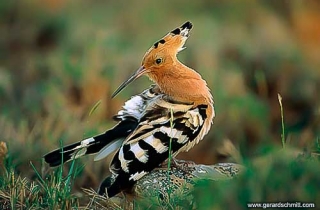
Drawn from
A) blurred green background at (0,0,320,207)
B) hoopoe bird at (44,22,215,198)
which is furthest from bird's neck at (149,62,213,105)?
blurred green background at (0,0,320,207)

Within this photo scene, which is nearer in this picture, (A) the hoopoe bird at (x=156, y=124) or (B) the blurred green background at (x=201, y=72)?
(A) the hoopoe bird at (x=156, y=124)

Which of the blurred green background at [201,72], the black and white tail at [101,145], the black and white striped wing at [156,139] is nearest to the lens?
the black and white striped wing at [156,139]

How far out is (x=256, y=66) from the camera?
3.75 meters

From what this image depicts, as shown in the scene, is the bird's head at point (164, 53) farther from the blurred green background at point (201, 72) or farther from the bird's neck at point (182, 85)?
the blurred green background at point (201, 72)

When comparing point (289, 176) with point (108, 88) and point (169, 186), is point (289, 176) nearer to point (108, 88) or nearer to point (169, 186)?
point (169, 186)

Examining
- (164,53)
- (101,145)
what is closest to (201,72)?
(164,53)

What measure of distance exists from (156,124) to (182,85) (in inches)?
6.7

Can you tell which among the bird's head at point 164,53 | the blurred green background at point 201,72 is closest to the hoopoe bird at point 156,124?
the bird's head at point 164,53

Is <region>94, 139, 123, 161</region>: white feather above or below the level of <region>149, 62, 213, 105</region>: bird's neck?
below

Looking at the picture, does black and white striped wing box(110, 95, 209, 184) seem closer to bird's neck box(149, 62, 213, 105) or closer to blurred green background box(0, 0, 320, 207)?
bird's neck box(149, 62, 213, 105)

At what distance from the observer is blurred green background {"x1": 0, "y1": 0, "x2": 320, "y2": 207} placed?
3.55m

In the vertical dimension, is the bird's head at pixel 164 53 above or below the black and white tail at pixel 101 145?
above

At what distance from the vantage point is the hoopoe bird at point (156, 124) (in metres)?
2.81

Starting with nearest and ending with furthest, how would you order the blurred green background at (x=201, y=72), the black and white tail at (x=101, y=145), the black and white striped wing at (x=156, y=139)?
1. the black and white striped wing at (x=156, y=139)
2. the black and white tail at (x=101, y=145)
3. the blurred green background at (x=201, y=72)
